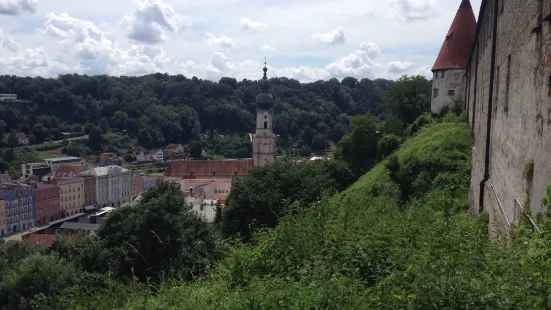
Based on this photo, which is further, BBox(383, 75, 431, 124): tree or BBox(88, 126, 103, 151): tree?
BBox(88, 126, 103, 151): tree

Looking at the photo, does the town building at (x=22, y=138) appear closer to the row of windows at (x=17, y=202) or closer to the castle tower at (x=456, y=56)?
the row of windows at (x=17, y=202)

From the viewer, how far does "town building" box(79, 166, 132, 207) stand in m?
71.4

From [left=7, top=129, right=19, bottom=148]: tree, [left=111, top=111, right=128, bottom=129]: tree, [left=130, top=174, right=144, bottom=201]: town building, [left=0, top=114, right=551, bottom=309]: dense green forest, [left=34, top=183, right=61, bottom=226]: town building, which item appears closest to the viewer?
[left=0, top=114, right=551, bottom=309]: dense green forest

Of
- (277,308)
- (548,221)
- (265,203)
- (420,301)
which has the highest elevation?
(548,221)

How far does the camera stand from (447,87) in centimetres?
2683

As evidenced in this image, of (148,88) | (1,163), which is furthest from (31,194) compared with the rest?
(148,88)

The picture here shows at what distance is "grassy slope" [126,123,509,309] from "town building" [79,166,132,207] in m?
64.5

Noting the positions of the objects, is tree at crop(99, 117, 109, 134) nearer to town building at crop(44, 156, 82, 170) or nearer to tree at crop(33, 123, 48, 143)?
tree at crop(33, 123, 48, 143)

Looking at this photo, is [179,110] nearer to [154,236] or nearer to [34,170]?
[34,170]

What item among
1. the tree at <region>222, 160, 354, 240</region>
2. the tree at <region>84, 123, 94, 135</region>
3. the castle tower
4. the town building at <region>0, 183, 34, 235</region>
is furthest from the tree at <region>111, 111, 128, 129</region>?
the castle tower

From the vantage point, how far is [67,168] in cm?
7144

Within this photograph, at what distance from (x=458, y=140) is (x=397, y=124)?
11.6 meters

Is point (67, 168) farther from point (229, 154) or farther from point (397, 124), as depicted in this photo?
point (397, 124)

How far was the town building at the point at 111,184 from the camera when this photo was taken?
2813 inches
